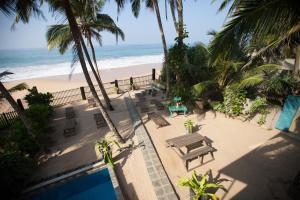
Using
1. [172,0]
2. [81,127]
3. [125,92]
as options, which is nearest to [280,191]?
[81,127]

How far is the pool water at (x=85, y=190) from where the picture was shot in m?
5.63

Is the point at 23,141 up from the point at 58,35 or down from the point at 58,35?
down

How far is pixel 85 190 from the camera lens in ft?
19.3

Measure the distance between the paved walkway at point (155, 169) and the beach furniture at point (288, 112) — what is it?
544cm

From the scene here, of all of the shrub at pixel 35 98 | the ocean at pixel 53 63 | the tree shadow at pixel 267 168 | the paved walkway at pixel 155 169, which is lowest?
the paved walkway at pixel 155 169

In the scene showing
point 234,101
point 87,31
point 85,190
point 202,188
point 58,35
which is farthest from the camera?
point 87,31

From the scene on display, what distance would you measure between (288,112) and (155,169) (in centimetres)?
585

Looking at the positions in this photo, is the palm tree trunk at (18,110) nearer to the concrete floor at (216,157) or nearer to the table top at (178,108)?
the concrete floor at (216,157)

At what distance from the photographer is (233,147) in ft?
22.7

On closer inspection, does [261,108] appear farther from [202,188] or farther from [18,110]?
[18,110]

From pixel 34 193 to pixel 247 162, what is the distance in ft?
24.0

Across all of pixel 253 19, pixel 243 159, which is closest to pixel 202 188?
pixel 243 159

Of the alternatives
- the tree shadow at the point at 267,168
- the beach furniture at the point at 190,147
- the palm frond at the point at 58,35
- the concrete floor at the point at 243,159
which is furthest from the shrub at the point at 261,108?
the palm frond at the point at 58,35

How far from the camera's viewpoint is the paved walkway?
16.8 feet
